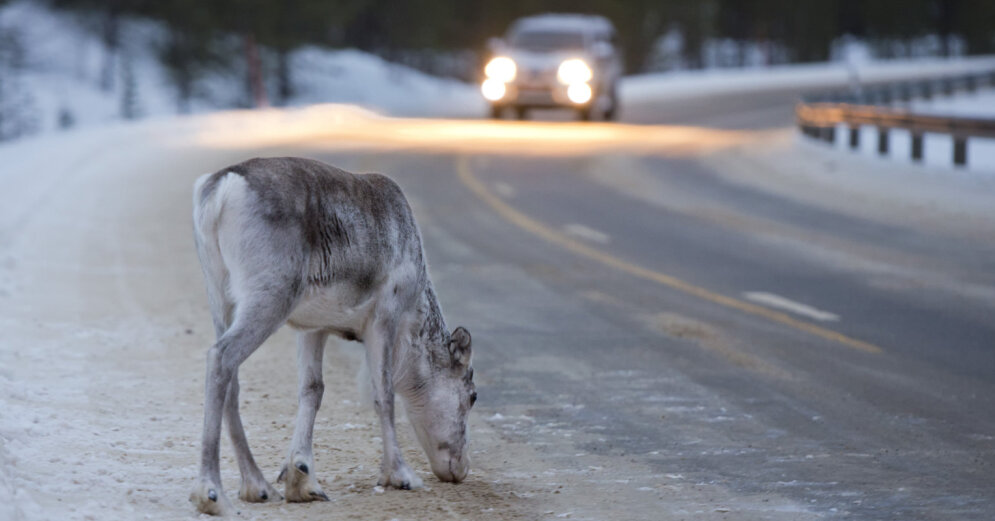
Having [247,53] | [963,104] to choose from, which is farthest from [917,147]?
[247,53]

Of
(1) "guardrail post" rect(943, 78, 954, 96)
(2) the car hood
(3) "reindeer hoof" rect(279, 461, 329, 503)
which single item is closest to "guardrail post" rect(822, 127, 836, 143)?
(2) the car hood

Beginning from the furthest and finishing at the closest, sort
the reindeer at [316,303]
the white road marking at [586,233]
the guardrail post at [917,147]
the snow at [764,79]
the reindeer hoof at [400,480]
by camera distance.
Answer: the snow at [764,79] → the guardrail post at [917,147] → the white road marking at [586,233] → the reindeer hoof at [400,480] → the reindeer at [316,303]

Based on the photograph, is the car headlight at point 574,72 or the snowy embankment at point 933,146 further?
the car headlight at point 574,72

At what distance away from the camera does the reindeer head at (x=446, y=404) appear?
6.72 meters

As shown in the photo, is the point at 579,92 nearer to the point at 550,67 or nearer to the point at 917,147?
the point at 550,67

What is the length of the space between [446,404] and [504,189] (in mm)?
16228

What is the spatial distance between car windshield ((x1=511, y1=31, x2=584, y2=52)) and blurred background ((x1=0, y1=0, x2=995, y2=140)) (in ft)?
23.0

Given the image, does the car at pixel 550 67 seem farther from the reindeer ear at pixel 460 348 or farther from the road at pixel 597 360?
the reindeer ear at pixel 460 348

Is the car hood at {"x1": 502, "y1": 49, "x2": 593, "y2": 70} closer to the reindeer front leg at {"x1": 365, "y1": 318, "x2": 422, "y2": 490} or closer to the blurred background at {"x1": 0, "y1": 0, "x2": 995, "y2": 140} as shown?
the blurred background at {"x1": 0, "y1": 0, "x2": 995, "y2": 140}

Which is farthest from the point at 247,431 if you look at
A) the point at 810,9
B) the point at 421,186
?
the point at 810,9

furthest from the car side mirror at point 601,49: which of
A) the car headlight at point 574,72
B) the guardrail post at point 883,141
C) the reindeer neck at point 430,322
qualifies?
the reindeer neck at point 430,322

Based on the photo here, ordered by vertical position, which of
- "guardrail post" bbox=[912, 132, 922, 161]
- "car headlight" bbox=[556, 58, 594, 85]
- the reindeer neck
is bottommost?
"guardrail post" bbox=[912, 132, 922, 161]

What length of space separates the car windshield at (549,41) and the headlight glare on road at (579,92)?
1085 millimetres

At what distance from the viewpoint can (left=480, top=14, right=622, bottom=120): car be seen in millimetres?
37312
